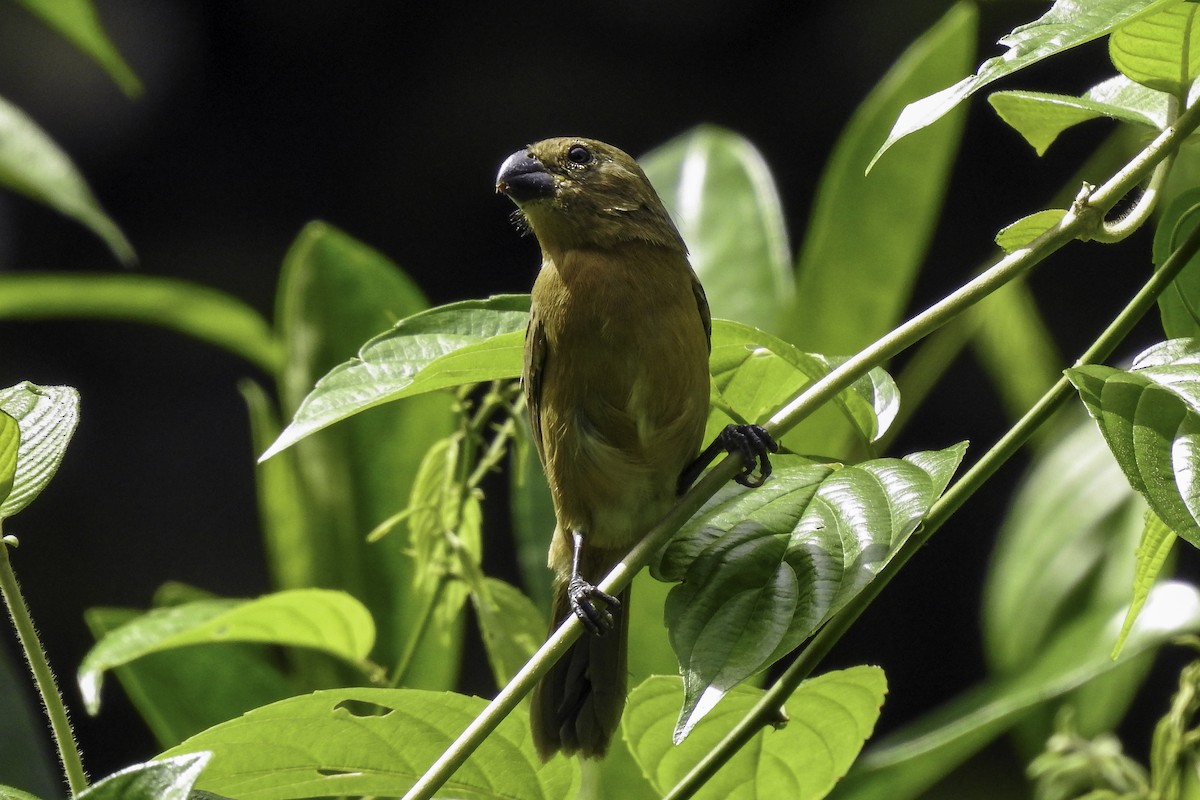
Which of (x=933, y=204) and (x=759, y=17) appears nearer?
(x=933, y=204)

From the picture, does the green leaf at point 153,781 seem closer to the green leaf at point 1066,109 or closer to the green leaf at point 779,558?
the green leaf at point 779,558

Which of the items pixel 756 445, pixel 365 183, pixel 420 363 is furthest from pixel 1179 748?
pixel 365 183

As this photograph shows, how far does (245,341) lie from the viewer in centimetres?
239

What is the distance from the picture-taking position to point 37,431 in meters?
0.96

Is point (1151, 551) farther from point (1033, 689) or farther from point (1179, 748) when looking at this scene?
point (1033, 689)

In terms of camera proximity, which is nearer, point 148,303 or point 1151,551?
point 1151,551

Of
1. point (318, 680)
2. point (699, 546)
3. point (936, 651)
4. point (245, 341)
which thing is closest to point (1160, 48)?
point (699, 546)

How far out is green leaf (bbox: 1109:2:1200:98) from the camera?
3.32ft

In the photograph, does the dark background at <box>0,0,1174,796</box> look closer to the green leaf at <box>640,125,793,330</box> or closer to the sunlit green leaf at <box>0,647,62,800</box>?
the green leaf at <box>640,125,793,330</box>

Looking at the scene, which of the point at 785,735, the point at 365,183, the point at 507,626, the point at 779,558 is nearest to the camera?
the point at 779,558

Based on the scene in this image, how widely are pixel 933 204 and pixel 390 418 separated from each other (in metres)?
0.98

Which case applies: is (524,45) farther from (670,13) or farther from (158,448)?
(158,448)

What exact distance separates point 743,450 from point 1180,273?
0.39 metres

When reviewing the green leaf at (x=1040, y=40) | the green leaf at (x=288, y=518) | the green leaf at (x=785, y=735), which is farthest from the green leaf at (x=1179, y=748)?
the green leaf at (x=288, y=518)
